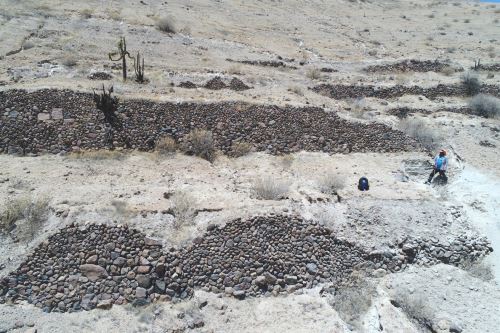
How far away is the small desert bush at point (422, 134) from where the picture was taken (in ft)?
49.1

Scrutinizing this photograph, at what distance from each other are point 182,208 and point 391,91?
12801 mm

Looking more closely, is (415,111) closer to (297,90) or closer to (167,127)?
(297,90)

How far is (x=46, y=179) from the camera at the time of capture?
10969 millimetres

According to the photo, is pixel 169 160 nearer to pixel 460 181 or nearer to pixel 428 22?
pixel 460 181

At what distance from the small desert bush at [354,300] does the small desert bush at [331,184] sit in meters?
2.94

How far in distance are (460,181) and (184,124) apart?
907 centimetres

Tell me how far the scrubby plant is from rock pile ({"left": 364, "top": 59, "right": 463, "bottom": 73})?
13.7 m

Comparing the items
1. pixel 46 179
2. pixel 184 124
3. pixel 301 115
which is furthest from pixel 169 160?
pixel 301 115

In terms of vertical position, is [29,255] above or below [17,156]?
below

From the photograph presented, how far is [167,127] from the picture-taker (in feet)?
45.1

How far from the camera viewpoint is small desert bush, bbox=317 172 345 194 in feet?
38.4

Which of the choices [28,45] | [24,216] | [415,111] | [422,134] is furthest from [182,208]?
[28,45]

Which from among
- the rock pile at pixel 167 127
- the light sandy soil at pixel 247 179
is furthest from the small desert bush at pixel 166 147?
the light sandy soil at pixel 247 179

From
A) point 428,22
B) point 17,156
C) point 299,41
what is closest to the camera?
point 17,156
